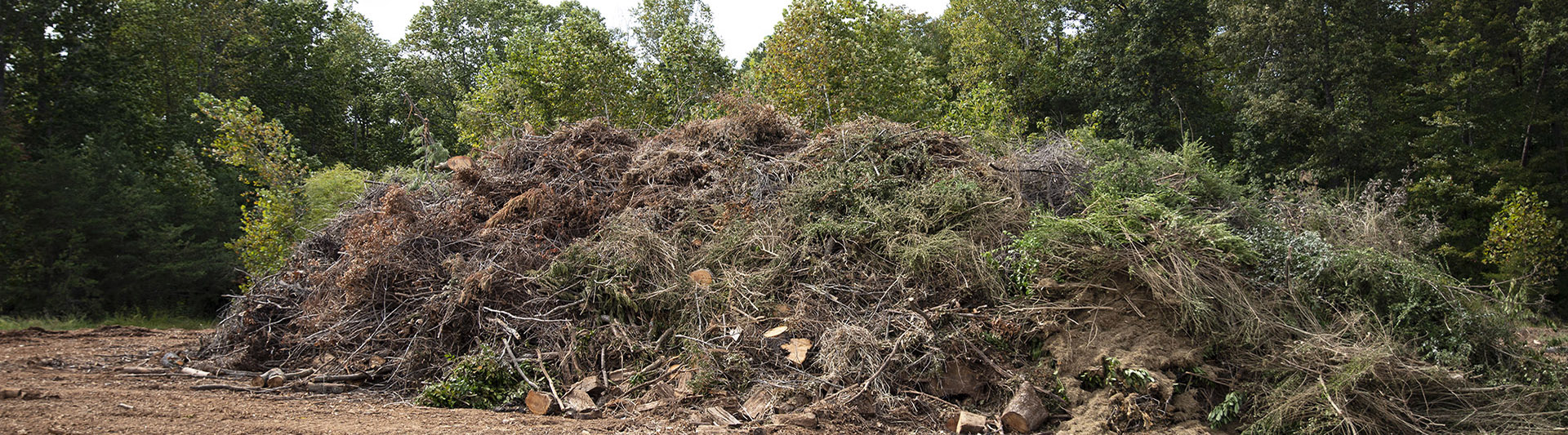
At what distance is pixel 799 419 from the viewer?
536cm

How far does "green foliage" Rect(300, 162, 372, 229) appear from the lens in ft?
46.5

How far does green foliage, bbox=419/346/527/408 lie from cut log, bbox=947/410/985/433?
3.24 metres

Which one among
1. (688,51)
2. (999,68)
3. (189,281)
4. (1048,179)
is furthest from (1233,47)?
(189,281)

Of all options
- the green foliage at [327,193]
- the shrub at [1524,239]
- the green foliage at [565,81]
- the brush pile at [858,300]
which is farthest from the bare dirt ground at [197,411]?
the shrub at [1524,239]

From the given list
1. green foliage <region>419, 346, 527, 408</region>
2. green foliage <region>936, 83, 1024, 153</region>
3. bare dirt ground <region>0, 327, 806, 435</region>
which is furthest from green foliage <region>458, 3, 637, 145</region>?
green foliage <region>419, 346, 527, 408</region>

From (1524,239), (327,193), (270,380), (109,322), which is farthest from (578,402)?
(1524,239)

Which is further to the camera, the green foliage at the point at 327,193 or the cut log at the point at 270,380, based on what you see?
the green foliage at the point at 327,193

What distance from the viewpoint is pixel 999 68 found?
26078mm

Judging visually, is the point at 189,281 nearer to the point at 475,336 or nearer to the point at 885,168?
the point at 475,336

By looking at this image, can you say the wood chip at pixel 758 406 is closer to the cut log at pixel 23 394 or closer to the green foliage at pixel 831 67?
the cut log at pixel 23 394

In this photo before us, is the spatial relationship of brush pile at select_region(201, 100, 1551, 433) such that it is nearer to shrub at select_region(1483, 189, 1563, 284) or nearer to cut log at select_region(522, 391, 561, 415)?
cut log at select_region(522, 391, 561, 415)

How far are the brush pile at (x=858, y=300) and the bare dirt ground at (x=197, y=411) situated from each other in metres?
0.41

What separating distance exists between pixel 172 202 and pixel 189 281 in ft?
8.04

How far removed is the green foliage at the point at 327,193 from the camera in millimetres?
14172
